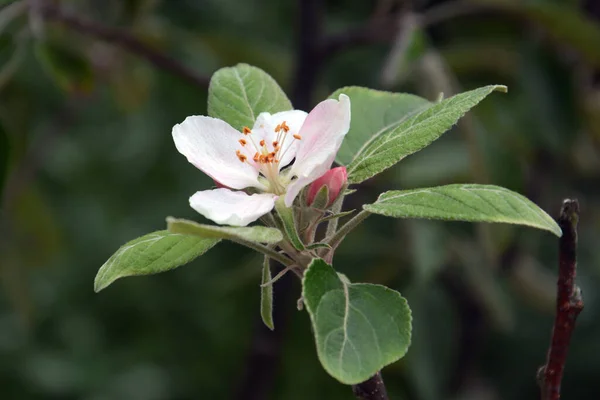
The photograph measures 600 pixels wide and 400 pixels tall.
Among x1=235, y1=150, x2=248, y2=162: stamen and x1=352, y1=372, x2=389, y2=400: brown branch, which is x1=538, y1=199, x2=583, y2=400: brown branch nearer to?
x1=352, y1=372, x2=389, y2=400: brown branch

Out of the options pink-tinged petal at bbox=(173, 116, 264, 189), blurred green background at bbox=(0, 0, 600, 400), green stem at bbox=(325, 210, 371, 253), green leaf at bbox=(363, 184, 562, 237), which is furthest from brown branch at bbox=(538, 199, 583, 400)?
blurred green background at bbox=(0, 0, 600, 400)

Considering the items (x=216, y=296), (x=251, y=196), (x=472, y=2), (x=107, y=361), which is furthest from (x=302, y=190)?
(x=107, y=361)

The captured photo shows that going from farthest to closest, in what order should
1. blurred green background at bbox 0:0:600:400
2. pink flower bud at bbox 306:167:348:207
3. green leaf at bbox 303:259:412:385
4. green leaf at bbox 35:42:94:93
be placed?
blurred green background at bbox 0:0:600:400 < green leaf at bbox 35:42:94:93 < pink flower bud at bbox 306:167:348:207 < green leaf at bbox 303:259:412:385

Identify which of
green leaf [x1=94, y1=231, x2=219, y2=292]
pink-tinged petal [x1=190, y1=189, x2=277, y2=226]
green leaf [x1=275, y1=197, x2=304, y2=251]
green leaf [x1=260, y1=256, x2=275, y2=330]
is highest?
pink-tinged petal [x1=190, y1=189, x2=277, y2=226]

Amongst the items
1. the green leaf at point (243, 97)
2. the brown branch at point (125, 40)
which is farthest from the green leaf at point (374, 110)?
the brown branch at point (125, 40)

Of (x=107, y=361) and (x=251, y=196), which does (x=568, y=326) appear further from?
(x=107, y=361)

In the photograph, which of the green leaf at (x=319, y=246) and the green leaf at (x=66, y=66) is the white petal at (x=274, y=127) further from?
the green leaf at (x=66, y=66)
